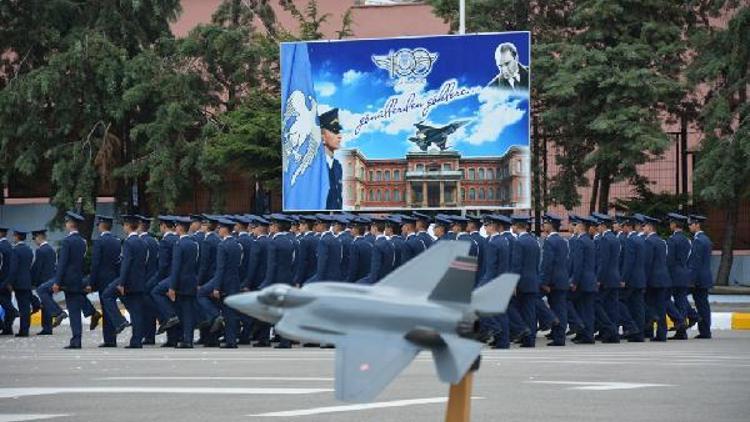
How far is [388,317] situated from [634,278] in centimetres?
1589

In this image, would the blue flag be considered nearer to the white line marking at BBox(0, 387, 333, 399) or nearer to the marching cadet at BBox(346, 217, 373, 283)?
the marching cadet at BBox(346, 217, 373, 283)

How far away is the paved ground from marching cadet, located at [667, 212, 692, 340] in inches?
104

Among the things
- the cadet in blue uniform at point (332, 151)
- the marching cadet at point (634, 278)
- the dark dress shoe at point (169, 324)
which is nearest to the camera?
the dark dress shoe at point (169, 324)

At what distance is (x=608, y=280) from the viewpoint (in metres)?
24.0

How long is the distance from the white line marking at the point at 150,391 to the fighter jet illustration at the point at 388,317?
622cm

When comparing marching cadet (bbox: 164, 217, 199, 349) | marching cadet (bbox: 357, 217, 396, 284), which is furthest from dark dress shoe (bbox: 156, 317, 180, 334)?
marching cadet (bbox: 357, 217, 396, 284)

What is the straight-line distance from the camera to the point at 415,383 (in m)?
16.2

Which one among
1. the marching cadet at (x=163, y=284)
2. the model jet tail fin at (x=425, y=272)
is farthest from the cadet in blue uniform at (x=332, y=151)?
the model jet tail fin at (x=425, y=272)

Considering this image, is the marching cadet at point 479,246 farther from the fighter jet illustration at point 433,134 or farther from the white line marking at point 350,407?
the white line marking at point 350,407

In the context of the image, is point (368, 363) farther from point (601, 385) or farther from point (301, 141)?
point (301, 141)

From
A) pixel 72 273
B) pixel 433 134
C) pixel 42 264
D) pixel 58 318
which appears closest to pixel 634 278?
pixel 433 134

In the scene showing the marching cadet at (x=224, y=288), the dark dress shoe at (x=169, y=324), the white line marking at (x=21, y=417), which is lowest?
the dark dress shoe at (x=169, y=324)

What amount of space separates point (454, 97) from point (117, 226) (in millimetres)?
11695

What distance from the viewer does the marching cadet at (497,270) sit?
22266 mm
